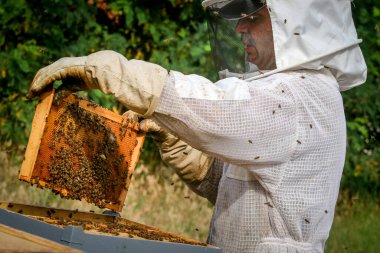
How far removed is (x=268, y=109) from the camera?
3135 millimetres

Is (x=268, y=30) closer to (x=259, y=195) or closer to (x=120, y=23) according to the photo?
(x=259, y=195)

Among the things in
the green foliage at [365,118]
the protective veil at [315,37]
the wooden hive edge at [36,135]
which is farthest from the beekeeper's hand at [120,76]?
the green foliage at [365,118]

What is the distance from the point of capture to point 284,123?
317cm

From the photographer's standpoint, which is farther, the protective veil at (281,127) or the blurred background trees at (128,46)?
the blurred background trees at (128,46)

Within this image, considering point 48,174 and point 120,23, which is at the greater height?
point 120,23

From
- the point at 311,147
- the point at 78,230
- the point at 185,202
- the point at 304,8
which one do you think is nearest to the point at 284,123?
the point at 311,147

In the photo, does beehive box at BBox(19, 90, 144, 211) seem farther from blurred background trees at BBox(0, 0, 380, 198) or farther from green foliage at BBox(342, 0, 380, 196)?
green foliage at BBox(342, 0, 380, 196)

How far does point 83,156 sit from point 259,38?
1.06 m

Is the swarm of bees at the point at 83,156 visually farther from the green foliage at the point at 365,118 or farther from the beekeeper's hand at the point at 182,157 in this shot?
the green foliage at the point at 365,118

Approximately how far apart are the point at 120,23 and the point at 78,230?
6704mm

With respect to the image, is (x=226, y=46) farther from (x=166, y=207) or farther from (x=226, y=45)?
(x=166, y=207)

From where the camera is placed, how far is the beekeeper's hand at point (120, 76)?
2.91 metres

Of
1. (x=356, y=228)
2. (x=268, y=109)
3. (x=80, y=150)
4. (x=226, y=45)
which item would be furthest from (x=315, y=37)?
(x=356, y=228)

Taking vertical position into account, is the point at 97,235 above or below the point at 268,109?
below
